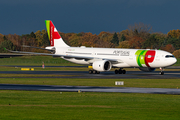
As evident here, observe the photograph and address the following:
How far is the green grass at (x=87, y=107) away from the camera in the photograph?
60.4 feet

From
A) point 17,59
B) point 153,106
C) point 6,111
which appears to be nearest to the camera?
point 6,111

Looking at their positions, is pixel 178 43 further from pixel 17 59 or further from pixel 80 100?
pixel 80 100

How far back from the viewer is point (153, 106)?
22.5 metres

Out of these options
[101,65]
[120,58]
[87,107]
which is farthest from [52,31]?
[87,107]

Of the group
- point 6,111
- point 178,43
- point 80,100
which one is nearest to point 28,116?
point 6,111

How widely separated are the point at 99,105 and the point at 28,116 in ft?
19.5

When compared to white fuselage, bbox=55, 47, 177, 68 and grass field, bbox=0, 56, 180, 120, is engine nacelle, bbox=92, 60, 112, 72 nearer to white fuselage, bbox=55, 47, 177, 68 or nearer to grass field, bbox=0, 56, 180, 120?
white fuselage, bbox=55, 47, 177, 68

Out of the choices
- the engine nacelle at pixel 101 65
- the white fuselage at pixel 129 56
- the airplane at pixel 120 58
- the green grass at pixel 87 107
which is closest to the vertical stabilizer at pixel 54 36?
the airplane at pixel 120 58

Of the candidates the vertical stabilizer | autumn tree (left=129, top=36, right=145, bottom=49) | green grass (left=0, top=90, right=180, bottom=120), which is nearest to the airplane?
the vertical stabilizer

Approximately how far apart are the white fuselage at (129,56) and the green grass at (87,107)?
29.1m

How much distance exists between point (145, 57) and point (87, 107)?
36192 millimetres

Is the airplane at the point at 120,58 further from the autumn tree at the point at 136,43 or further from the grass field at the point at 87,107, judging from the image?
the autumn tree at the point at 136,43

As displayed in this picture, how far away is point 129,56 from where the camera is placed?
2309 inches

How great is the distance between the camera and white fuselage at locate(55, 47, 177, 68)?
56281mm
